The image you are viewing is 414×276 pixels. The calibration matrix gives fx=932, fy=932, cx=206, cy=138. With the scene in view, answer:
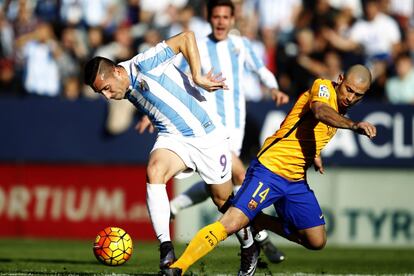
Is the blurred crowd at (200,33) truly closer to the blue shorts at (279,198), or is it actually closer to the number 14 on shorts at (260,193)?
the blue shorts at (279,198)

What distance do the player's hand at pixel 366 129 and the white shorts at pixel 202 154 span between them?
1968 mm

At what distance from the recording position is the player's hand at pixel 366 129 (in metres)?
7.35

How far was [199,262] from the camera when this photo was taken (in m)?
11.1

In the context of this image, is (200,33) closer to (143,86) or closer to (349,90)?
(143,86)

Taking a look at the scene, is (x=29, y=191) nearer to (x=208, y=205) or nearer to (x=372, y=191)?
(x=208, y=205)

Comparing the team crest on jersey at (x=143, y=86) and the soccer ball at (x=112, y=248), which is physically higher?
the team crest on jersey at (x=143, y=86)

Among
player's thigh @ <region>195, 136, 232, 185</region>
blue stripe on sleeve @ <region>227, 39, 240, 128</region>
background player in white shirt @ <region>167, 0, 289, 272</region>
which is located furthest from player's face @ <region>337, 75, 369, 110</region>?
blue stripe on sleeve @ <region>227, 39, 240, 128</region>

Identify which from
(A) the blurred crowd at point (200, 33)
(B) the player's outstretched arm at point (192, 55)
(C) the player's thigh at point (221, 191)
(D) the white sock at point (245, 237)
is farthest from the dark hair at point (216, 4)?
(A) the blurred crowd at point (200, 33)

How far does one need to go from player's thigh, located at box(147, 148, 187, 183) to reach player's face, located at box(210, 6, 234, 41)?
2.53 meters

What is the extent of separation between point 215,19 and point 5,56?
691 cm

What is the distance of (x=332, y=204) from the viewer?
15844 millimetres

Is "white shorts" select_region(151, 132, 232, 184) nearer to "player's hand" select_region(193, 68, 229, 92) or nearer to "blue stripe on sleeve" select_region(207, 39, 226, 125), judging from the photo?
"player's hand" select_region(193, 68, 229, 92)

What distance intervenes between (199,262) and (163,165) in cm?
259

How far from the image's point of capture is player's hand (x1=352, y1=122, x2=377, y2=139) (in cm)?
735
